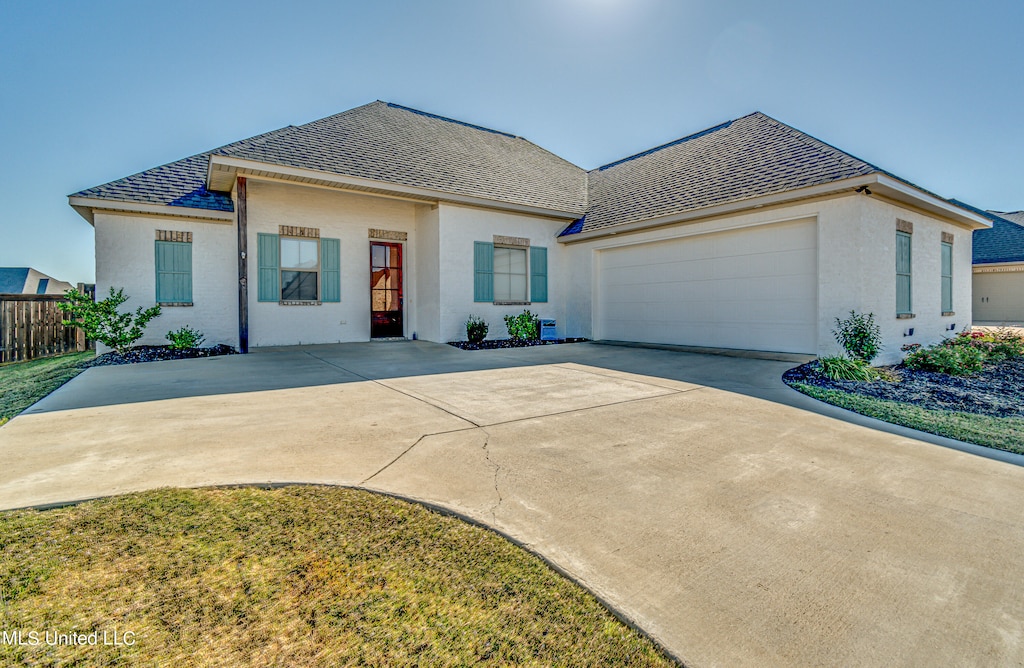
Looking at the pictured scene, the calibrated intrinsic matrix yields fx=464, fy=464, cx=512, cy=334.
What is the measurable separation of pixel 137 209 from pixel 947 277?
1836 cm

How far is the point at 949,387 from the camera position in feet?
21.4

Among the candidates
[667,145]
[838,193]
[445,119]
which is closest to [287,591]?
[838,193]

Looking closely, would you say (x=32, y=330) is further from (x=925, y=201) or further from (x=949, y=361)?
(x=925, y=201)

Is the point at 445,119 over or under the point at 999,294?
over

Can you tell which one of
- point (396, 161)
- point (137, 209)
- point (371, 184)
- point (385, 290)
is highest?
point (396, 161)

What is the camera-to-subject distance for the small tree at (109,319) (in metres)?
9.12

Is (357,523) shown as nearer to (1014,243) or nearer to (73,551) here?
(73,551)

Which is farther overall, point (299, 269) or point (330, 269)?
point (330, 269)

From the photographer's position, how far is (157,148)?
14250mm

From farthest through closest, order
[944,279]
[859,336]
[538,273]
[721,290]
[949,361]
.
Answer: [538,273]
[944,279]
[721,290]
[859,336]
[949,361]

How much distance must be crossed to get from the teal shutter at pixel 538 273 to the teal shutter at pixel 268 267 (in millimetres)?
6318

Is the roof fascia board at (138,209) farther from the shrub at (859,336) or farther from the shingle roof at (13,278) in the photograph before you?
the shingle roof at (13,278)

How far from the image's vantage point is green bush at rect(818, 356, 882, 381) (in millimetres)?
7000

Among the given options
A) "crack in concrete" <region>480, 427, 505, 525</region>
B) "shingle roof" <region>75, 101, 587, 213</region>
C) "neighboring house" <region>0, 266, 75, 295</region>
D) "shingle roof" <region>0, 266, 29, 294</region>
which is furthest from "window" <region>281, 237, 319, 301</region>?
"shingle roof" <region>0, 266, 29, 294</region>
